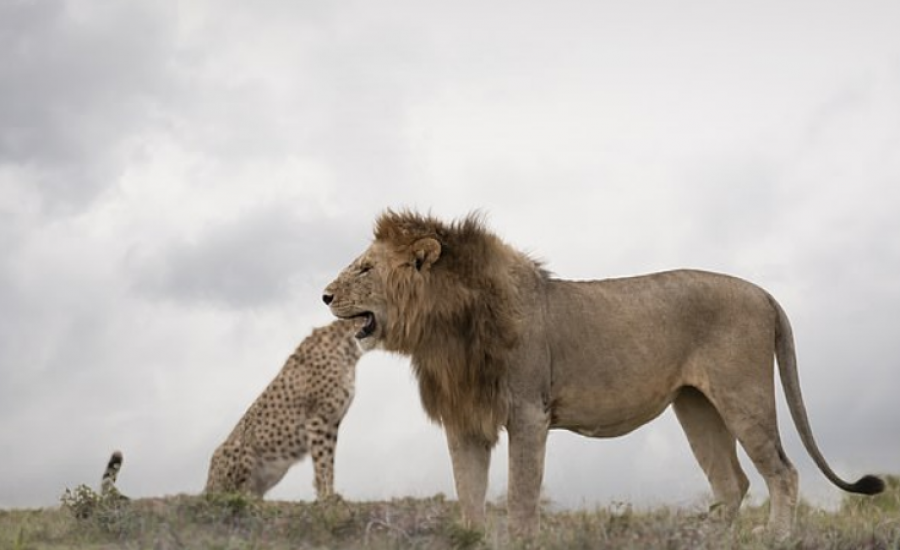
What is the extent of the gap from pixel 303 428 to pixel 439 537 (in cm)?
557

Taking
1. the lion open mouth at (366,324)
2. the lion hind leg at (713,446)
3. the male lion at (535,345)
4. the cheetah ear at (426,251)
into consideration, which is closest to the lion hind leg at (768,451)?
the male lion at (535,345)

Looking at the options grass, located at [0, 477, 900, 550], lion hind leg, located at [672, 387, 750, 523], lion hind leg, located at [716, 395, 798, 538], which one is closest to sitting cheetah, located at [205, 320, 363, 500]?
grass, located at [0, 477, 900, 550]

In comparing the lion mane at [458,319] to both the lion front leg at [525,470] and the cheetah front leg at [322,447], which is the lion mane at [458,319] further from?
the cheetah front leg at [322,447]

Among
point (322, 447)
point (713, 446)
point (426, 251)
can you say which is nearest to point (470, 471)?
point (426, 251)

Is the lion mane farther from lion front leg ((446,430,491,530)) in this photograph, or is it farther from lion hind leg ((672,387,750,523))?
Result: lion hind leg ((672,387,750,523))

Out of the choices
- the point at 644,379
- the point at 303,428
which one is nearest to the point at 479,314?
the point at 644,379

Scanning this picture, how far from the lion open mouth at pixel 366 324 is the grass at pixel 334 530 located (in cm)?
113

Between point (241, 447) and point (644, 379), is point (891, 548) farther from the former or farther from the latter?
point (241, 447)

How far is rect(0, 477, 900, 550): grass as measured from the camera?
7812 mm

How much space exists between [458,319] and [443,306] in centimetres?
13

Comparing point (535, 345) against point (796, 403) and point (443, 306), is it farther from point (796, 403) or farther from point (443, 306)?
point (796, 403)

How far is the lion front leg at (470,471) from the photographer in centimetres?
909

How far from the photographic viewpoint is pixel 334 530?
841 cm

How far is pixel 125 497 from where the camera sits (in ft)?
30.5
